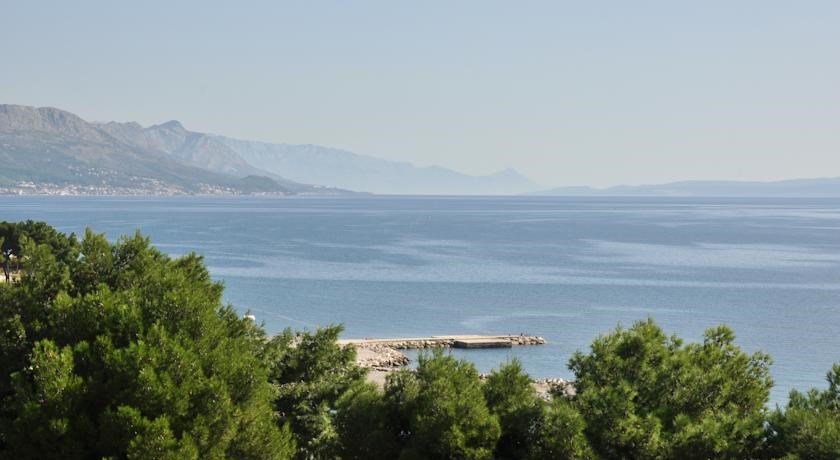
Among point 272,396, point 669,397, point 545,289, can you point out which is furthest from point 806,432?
point 545,289

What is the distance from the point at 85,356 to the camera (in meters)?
20.4

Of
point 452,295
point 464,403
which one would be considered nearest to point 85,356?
point 464,403

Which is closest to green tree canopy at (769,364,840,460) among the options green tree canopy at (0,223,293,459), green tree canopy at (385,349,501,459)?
green tree canopy at (385,349,501,459)

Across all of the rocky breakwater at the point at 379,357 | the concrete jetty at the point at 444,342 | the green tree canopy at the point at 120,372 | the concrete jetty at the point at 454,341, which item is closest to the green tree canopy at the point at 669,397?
the green tree canopy at the point at 120,372

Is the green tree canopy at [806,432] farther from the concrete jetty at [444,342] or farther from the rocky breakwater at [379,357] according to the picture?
the concrete jetty at [444,342]

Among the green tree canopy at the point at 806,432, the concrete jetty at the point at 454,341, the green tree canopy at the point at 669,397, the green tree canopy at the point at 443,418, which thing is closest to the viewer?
the green tree canopy at the point at 806,432

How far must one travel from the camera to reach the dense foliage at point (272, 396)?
760 inches

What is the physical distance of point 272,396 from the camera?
2377 cm

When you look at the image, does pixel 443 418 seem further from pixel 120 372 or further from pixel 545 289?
pixel 545 289

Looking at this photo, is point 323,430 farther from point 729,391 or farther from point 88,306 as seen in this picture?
point 729,391

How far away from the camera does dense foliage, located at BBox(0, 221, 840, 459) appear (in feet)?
63.3

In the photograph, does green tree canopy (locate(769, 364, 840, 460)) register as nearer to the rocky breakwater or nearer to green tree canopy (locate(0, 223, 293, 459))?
green tree canopy (locate(0, 223, 293, 459))

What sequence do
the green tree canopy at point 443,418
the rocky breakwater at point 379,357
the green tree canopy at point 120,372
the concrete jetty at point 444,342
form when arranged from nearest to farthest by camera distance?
1. the green tree canopy at point 120,372
2. the green tree canopy at point 443,418
3. the rocky breakwater at point 379,357
4. the concrete jetty at point 444,342

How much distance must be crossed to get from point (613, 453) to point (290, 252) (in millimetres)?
122809
